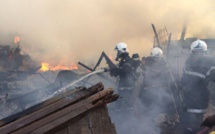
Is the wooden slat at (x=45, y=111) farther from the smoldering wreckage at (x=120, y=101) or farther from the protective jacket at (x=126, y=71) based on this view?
the protective jacket at (x=126, y=71)

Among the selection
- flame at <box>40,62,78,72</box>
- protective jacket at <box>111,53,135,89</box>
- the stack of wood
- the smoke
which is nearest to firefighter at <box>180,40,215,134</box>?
protective jacket at <box>111,53,135,89</box>

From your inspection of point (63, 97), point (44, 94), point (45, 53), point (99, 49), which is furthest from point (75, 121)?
point (45, 53)

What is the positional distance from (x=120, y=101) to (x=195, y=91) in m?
→ 2.62

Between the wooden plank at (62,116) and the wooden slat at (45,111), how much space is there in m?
0.07

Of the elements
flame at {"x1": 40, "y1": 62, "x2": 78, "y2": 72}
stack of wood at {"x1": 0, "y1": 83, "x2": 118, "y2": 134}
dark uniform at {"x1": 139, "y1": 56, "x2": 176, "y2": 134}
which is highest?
stack of wood at {"x1": 0, "y1": 83, "x2": 118, "y2": 134}

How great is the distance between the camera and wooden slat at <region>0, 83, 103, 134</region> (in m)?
2.43

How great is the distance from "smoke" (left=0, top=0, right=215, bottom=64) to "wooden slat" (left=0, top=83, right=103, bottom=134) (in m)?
11.0

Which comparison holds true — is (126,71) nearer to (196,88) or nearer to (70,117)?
(196,88)

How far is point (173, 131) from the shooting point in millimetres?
6719

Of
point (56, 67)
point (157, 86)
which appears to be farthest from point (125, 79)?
point (56, 67)

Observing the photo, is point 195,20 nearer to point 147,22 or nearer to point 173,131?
point 147,22

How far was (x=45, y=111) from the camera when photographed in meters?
2.59

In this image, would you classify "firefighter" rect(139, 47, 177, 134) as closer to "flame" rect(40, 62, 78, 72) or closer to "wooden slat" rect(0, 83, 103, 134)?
"wooden slat" rect(0, 83, 103, 134)

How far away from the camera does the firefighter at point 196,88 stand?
17.8 ft
